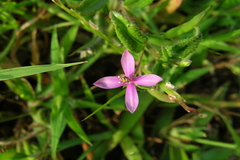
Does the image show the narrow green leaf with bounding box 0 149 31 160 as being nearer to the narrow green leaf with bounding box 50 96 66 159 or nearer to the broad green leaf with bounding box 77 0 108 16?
the narrow green leaf with bounding box 50 96 66 159

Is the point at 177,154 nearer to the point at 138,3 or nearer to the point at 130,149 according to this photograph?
the point at 130,149

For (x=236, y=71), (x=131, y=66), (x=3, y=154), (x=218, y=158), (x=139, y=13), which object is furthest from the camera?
(x=236, y=71)

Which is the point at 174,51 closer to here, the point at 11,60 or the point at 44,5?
the point at 44,5

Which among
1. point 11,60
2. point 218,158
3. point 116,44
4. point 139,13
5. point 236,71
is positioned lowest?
point 218,158

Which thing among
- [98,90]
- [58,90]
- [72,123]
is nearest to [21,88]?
[58,90]

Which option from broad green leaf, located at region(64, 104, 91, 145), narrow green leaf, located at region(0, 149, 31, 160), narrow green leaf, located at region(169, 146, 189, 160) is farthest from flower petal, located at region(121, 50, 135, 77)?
narrow green leaf, located at region(169, 146, 189, 160)

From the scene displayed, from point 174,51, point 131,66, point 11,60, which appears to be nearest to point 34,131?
point 11,60

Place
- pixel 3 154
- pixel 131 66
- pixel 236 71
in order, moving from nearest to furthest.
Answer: pixel 131 66 < pixel 3 154 < pixel 236 71
